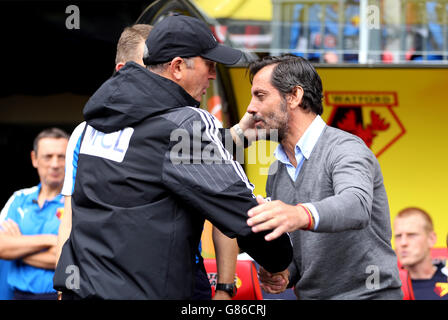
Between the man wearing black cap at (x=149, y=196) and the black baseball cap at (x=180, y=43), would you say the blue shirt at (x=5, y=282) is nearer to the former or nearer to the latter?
the man wearing black cap at (x=149, y=196)

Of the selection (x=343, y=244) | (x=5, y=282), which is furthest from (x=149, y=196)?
(x=5, y=282)

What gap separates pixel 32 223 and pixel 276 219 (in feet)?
8.11

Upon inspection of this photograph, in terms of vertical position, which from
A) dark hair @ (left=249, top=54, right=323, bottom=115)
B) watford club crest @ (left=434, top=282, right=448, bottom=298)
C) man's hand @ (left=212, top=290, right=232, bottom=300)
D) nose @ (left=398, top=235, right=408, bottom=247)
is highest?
dark hair @ (left=249, top=54, right=323, bottom=115)

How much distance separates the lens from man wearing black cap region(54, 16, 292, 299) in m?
1.82

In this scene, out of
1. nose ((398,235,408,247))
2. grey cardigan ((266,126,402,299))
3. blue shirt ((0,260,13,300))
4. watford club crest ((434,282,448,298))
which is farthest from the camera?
nose ((398,235,408,247))

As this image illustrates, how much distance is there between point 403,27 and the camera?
5.17 metres

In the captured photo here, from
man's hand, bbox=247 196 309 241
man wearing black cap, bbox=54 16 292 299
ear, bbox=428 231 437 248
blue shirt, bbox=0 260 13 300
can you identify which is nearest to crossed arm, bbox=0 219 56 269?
blue shirt, bbox=0 260 13 300

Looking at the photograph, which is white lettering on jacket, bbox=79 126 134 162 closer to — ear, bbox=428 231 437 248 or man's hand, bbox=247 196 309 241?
man's hand, bbox=247 196 309 241

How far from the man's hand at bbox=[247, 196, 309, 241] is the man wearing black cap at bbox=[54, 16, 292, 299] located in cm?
7

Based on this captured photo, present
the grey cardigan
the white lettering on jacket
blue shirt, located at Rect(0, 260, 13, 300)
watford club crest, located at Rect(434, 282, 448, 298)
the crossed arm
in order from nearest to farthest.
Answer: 1. the white lettering on jacket
2. the grey cardigan
3. the crossed arm
4. blue shirt, located at Rect(0, 260, 13, 300)
5. watford club crest, located at Rect(434, 282, 448, 298)

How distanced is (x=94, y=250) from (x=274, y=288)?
0.86 m

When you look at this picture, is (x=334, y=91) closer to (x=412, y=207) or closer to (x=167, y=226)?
(x=412, y=207)

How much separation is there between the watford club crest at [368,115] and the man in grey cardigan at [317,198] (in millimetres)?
2693

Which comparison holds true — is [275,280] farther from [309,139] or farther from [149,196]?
[149,196]
